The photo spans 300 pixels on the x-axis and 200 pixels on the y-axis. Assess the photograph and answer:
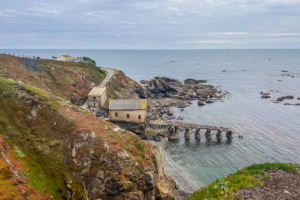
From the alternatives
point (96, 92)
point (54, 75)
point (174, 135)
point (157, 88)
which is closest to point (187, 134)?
point (174, 135)

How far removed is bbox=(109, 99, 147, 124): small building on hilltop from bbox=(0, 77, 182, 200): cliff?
21.1 meters

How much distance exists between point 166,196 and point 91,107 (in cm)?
3697

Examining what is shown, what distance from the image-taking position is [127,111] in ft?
166

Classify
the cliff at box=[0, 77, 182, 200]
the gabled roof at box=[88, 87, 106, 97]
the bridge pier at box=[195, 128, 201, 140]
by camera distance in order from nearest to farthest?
the cliff at box=[0, 77, 182, 200], the bridge pier at box=[195, 128, 201, 140], the gabled roof at box=[88, 87, 106, 97]

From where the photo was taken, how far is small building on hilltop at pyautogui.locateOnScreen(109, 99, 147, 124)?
1983 inches

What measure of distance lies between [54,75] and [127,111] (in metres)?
32.4

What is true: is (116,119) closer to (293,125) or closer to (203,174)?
(203,174)

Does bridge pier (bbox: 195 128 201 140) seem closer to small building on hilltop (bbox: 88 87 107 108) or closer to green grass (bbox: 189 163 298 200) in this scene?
small building on hilltop (bbox: 88 87 107 108)

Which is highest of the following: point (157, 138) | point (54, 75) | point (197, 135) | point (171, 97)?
point (54, 75)

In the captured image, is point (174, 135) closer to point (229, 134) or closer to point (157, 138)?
point (157, 138)

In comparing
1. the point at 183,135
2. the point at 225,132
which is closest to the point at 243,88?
the point at 225,132

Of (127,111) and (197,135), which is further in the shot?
(197,135)

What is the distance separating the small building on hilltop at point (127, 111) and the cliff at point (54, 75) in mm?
15702

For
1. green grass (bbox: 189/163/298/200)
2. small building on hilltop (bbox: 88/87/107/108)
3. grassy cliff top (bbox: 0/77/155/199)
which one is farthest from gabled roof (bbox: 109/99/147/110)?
green grass (bbox: 189/163/298/200)
